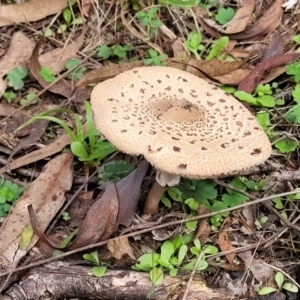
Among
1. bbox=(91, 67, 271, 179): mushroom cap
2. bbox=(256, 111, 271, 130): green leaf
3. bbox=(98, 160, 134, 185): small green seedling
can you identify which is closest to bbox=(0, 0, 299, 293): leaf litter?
bbox=(98, 160, 134, 185): small green seedling

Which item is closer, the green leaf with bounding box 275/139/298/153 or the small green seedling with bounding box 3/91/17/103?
the green leaf with bounding box 275/139/298/153

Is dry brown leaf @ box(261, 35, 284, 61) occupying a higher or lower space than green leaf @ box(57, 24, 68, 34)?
lower

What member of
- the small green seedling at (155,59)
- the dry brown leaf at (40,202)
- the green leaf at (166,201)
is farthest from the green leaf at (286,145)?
the dry brown leaf at (40,202)

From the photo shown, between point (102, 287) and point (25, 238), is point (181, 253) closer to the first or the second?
point (102, 287)

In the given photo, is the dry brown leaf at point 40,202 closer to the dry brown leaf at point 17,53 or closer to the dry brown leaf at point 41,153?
the dry brown leaf at point 41,153

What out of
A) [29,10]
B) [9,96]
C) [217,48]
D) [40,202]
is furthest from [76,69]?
[40,202]

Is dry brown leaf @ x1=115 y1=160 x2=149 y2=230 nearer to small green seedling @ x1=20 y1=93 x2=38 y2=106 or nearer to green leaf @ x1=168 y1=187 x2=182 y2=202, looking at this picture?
green leaf @ x1=168 y1=187 x2=182 y2=202
